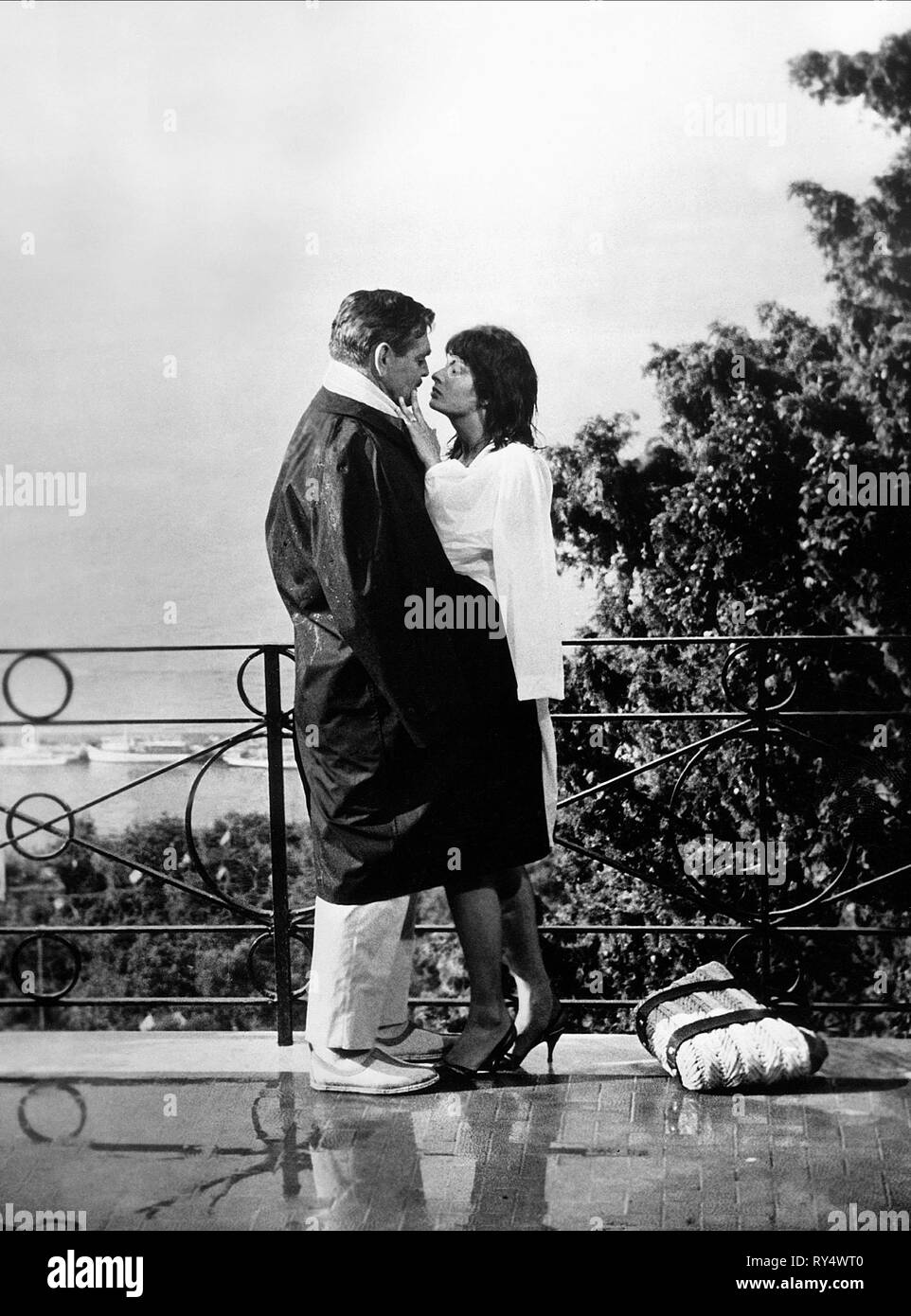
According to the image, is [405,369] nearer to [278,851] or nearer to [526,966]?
[278,851]

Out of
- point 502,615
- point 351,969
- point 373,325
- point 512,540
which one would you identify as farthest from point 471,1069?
point 373,325

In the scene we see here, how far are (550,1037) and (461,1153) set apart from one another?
2.01 feet

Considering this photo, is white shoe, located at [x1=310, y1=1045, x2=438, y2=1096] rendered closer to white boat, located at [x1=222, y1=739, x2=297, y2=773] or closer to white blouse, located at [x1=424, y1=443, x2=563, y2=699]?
white blouse, located at [x1=424, y1=443, x2=563, y2=699]

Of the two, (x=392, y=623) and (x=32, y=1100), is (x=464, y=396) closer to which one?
(x=392, y=623)

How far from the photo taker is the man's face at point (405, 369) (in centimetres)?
396

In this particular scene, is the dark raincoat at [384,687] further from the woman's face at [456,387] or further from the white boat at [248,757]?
the white boat at [248,757]

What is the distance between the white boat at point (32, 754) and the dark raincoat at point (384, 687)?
361cm

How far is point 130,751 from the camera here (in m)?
7.19

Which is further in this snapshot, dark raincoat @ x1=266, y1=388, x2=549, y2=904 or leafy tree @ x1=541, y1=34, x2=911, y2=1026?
leafy tree @ x1=541, y1=34, x2=911, y2=1026

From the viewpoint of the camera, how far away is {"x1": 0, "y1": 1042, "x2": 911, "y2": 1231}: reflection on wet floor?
3.38m

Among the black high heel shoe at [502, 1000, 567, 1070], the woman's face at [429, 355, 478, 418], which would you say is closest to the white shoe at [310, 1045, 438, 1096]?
the black high heel shoe at [502, 1000, 567, 1070]

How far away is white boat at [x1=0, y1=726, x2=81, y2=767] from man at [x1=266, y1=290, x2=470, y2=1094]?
3.65 metres
